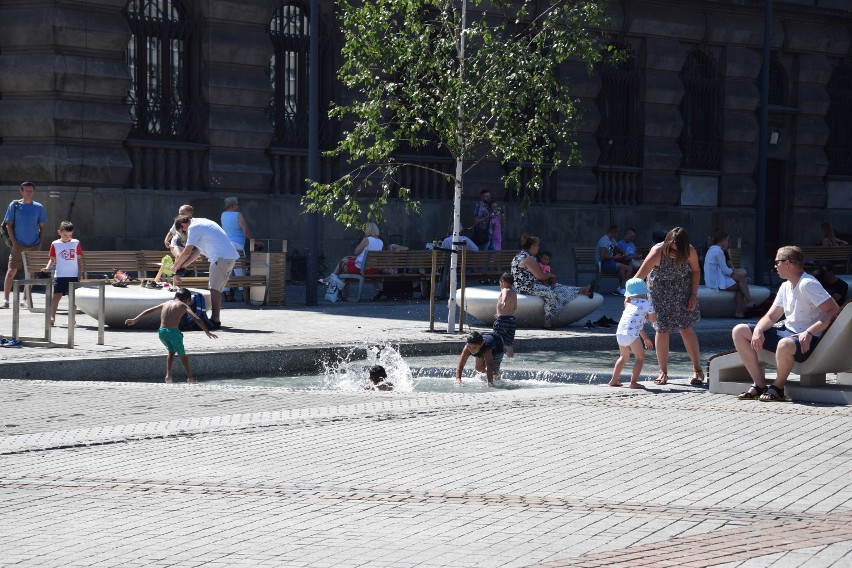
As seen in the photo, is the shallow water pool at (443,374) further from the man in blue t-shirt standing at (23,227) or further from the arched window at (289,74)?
the arched window at (289,74)

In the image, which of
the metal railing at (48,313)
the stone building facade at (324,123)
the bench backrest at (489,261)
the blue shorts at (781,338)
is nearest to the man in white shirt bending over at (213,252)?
the metal railing at (48,313)

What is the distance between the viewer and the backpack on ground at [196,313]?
18688 mm

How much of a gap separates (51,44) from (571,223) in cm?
1265

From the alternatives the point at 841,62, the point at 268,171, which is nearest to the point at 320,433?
the point at 268,171

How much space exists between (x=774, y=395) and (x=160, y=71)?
16.2 metres

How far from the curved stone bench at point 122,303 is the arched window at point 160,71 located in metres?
7.85

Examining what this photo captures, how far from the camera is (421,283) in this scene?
25.4m

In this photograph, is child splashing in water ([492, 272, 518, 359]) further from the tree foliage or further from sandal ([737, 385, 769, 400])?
sandal ([737, 385, 769, 400])

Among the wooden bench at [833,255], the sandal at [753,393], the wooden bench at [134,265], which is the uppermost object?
the wooden bench at [833,255]

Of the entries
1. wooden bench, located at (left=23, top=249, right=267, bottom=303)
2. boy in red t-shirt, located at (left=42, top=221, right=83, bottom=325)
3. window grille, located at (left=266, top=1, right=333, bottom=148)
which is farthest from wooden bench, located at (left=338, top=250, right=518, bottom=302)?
boy in red t-shirt, located at (left=42, top=221, right=83, bottom=325)

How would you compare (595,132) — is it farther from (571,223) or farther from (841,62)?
(841,62)

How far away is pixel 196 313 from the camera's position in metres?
18.7

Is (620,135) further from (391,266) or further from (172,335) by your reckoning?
(172,335)

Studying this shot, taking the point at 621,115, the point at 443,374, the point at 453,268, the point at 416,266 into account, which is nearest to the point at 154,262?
the point at 416,266
